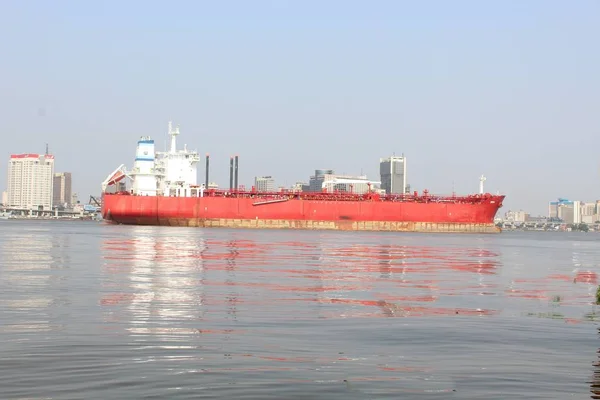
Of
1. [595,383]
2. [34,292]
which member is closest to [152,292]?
[34,292]

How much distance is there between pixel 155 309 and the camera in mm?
13078

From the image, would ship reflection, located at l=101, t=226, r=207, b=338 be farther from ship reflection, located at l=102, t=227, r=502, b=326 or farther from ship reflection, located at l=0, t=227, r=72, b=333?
ship reflection, located at l=0, t=227, r=72, b=333

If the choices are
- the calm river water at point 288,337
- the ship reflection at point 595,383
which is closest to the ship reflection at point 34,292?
the calm river water at point 288,337

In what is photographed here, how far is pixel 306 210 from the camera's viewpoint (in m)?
82.8

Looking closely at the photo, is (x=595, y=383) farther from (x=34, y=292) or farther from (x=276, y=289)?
(x=34, y=292)

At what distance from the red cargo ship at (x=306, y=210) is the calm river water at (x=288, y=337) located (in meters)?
60.6

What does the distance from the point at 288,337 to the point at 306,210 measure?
7234 cm

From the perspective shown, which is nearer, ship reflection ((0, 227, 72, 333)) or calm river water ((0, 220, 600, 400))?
calm river water ((0, 220, 600, 400))

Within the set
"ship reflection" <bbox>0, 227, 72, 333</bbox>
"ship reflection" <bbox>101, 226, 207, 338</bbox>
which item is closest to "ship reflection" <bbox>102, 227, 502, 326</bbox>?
"ship reflection" <bbox>101, 226, 207, 338</bbox>

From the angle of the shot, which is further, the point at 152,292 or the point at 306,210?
the point at 306,210

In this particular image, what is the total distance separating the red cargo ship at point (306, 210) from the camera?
3209 inches

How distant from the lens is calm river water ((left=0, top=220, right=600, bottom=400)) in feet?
24.8

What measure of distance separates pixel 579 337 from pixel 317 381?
516 cm

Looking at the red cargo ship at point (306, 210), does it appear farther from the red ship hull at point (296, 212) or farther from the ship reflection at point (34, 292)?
the ship reflection at point (34, 292)
